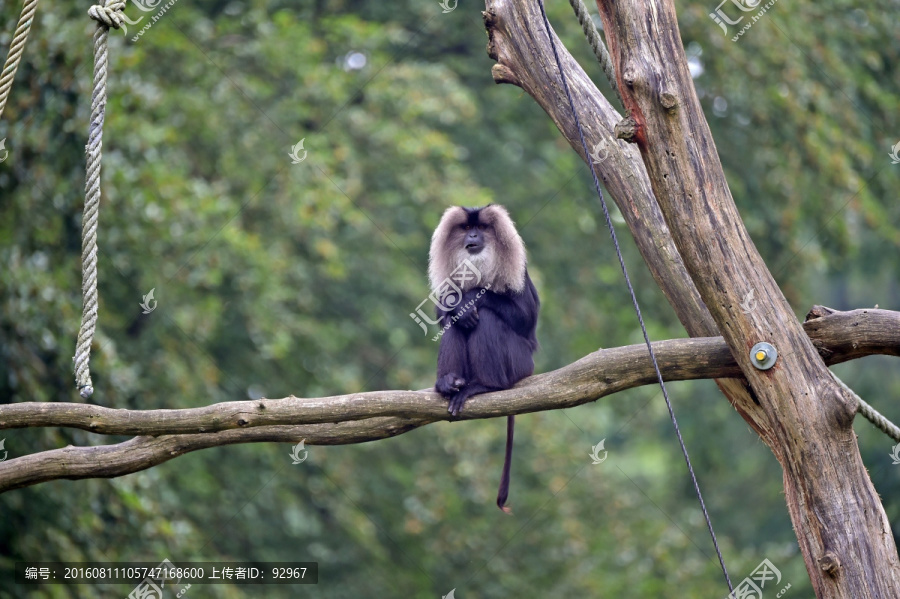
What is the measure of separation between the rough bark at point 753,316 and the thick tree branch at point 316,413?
395mm

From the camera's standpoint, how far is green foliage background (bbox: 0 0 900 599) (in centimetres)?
776

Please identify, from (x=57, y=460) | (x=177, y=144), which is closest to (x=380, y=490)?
(x=177, y=144)

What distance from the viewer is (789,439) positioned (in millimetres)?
3701

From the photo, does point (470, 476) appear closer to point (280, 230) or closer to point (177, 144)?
point (280, 230)

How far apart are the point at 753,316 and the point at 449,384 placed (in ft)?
6.53

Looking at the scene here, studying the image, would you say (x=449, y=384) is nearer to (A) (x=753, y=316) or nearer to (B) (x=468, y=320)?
(B) (x=468, y=320)

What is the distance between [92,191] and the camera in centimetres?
416

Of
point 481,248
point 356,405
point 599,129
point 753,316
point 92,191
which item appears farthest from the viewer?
point 481,248

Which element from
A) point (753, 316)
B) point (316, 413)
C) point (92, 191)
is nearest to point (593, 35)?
point (753, 316)

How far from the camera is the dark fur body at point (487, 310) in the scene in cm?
553

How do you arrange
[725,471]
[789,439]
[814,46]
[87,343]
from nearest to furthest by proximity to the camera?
[789,439] < [87,343] < [814,46] < [725,471]

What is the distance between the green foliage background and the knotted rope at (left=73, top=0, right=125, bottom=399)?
273 centimetres

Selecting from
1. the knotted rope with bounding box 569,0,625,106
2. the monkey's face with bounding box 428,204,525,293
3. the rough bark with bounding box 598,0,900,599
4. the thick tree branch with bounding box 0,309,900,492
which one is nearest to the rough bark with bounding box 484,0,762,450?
the knotted rope with bounding box 569,0,625,106

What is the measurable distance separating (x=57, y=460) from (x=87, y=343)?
0.72 metres
